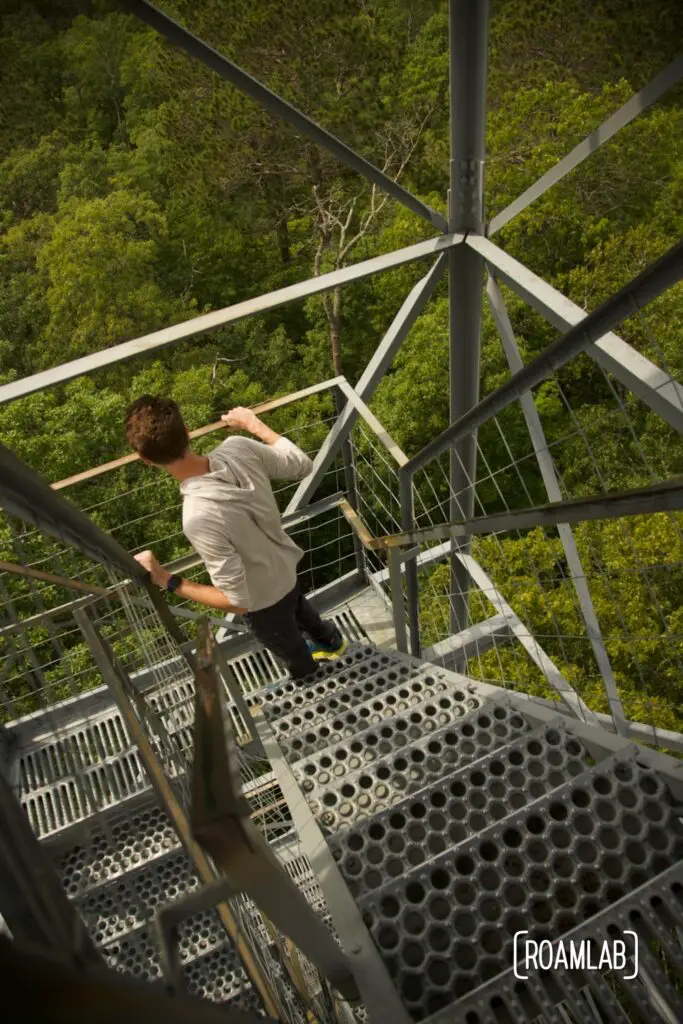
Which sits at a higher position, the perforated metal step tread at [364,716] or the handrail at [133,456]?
the handrail at [133,456]

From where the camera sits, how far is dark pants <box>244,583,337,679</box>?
2896mm

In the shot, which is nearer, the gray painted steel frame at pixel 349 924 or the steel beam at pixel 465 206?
the gray painted steel frame at pixel 349 924

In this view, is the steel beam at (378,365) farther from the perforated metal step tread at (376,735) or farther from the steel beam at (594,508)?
the perforated metal step tread at (376,735)

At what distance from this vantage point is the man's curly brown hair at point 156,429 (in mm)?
2100

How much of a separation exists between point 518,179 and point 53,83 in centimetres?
1347

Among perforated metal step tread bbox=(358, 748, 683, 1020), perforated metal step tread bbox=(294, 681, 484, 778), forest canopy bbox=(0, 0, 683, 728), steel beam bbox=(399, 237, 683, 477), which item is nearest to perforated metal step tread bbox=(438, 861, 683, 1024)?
perforated metal step tread bbox=(358, 748, 683, 1020)

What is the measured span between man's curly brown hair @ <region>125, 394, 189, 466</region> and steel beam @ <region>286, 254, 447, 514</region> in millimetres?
1189

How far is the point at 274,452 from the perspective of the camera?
248 centimetres

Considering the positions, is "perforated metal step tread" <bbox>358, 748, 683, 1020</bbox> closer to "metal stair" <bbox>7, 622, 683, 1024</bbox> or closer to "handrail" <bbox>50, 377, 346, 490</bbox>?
"metal stair" <bbox>7, 622, 683, 1024</bbox>

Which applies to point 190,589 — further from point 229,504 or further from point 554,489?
point 554,489

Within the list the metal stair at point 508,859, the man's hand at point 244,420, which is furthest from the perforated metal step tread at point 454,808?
the man's hand at point 244,420

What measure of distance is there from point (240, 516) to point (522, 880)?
A: 1334mm

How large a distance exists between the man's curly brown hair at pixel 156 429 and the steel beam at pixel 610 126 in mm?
1529

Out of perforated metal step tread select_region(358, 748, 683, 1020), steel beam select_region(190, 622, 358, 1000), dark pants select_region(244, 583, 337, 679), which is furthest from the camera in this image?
dark pants select_region(244, 583, 337, 679)
